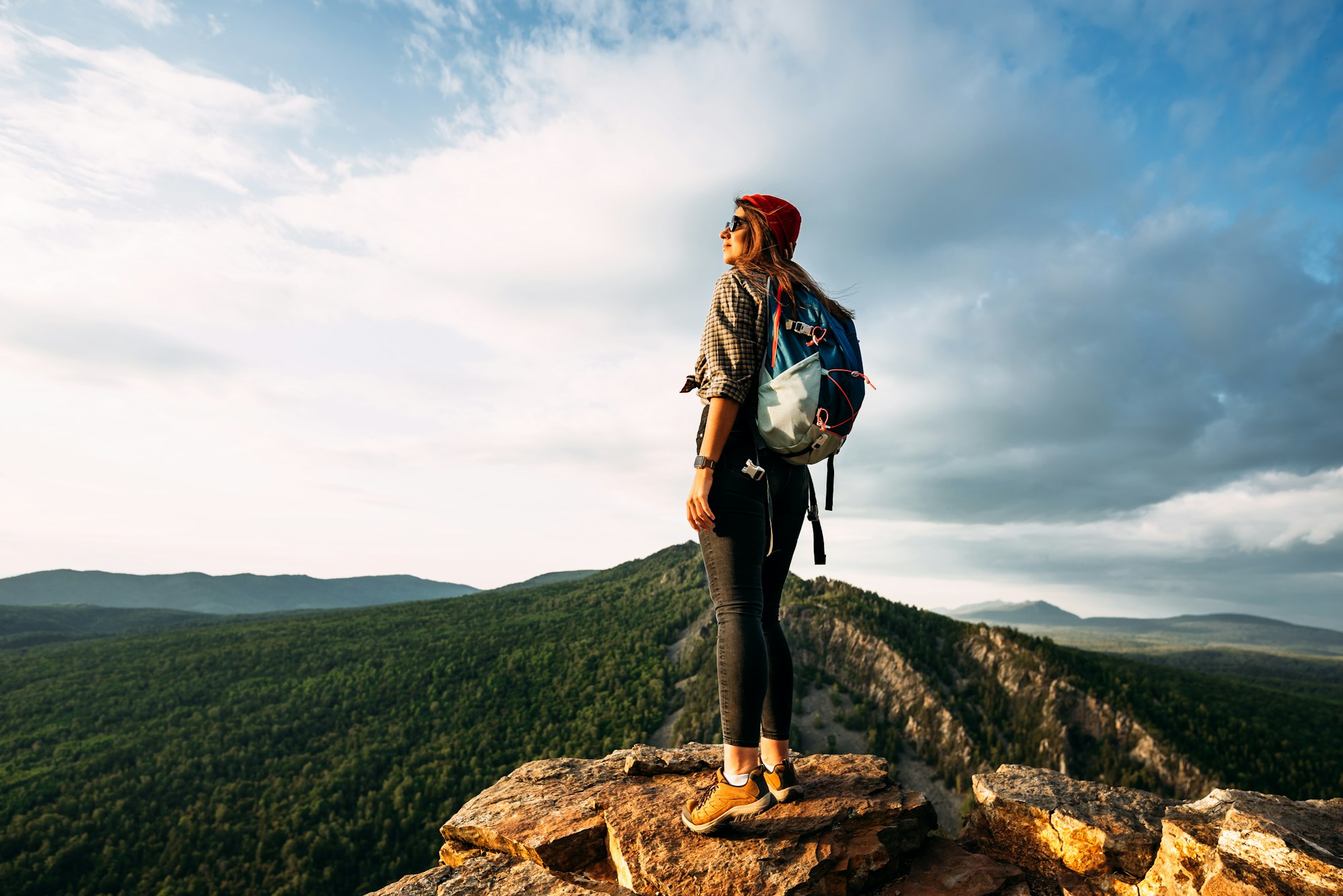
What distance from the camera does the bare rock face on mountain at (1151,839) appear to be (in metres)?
3.28

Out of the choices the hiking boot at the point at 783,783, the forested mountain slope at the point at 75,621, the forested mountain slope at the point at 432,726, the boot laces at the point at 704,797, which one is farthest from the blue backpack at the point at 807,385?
the forested mountain slope at the point at 75,621

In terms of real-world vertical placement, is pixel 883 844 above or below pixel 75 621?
above

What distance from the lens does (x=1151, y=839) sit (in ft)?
14.0

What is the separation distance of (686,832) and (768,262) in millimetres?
4202

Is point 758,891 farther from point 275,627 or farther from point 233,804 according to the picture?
point 275,627

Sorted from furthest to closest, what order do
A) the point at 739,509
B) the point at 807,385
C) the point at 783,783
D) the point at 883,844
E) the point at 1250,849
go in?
the point at 783,783 < the point at 883,844 < the point at 739,509 < the point at 807,385 < the point at 1250,849

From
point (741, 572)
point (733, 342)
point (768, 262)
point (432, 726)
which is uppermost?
point (768, 262)

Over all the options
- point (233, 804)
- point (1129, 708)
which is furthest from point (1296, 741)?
point (233, 804)

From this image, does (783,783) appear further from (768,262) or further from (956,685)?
(956,685)

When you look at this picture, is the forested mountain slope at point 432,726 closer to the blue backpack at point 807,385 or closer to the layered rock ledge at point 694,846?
the layered rock ledge at point 694,846

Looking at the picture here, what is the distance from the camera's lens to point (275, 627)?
63.8 metres

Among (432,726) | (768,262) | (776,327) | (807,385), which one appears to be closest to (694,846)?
(807,385)

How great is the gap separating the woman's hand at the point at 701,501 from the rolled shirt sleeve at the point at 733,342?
527 millimetres

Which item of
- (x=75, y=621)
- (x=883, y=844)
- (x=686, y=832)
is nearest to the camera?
(x=686, y=832)
